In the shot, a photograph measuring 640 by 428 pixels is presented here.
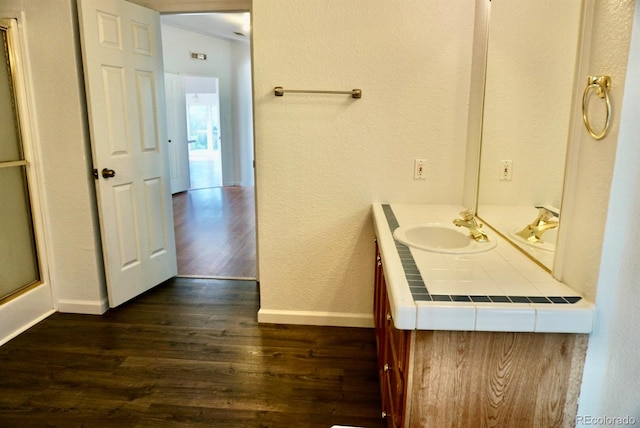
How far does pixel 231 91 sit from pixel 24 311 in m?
6.17

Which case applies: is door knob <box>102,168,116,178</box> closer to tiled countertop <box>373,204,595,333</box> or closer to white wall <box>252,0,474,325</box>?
white wall <box>252,0,474,325</box>

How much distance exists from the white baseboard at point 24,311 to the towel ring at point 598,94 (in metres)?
3.04

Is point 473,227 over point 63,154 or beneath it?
beneath

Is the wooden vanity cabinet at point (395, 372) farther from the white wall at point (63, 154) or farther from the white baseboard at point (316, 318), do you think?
the white wall at point (63, 154)

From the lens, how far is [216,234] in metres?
4.95

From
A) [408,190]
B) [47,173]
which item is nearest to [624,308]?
[408,190]

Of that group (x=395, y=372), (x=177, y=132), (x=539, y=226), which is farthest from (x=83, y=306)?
(x=177, y=132)

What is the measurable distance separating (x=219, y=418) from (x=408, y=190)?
1.57 meters

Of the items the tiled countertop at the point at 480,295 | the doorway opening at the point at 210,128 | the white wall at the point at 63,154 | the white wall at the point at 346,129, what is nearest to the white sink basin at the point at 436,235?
the tiled countertop at the point at 480,295

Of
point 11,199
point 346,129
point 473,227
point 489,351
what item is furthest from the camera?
point 11,199

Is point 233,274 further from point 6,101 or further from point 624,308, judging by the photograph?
point 624,308

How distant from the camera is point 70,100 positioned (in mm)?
2697

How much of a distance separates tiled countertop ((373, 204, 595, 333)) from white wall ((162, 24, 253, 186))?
22.5 ft

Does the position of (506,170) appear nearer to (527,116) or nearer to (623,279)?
(527,116)
